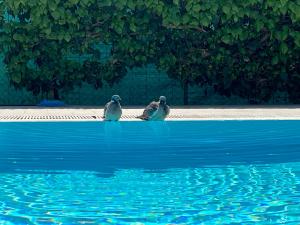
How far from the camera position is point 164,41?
1480 centimetres

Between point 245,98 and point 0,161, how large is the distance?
9.28 metres

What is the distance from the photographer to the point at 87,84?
49.7ft

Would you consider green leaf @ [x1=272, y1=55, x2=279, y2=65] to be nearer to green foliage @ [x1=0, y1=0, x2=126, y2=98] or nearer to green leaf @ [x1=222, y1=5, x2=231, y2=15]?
green leaf @ [x1=222, y1=5, x2=231, y2=15]

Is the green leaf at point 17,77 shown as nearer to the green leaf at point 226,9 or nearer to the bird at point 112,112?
the green leaf at point 226,9

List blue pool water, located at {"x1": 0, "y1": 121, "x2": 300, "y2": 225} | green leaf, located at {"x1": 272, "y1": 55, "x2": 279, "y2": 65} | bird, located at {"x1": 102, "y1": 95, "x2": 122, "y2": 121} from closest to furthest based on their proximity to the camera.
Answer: blue pool water, located at {"x1": 0, "y1": 121, "x2": 300, "y2": 225}
bird, located at {"x1": 102, "y1": 95, "x2": 122, "y2": 121}
green leaf, located at {"x1": 272, "y1": 55, "x2": 279, "y2": 65}

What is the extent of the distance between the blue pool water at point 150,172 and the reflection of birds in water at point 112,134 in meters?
0.01

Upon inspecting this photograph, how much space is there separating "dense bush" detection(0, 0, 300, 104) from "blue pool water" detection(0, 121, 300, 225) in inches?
199

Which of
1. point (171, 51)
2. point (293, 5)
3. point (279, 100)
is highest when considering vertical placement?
point (293, 5)

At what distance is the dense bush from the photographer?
14180 mm

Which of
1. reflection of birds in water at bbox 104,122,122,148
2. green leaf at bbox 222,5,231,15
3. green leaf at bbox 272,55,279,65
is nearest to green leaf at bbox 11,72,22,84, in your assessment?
green leaf at bbox 222,5,231,15

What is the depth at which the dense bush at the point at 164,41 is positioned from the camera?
1418 cm

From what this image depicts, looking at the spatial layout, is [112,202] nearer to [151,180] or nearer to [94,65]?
[151,180]

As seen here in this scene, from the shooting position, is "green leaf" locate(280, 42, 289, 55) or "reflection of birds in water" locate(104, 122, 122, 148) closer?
"reflection of birds in water" locate(104, 122, 122, 148)

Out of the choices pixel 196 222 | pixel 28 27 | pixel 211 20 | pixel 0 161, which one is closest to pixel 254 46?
pixel 211 20
